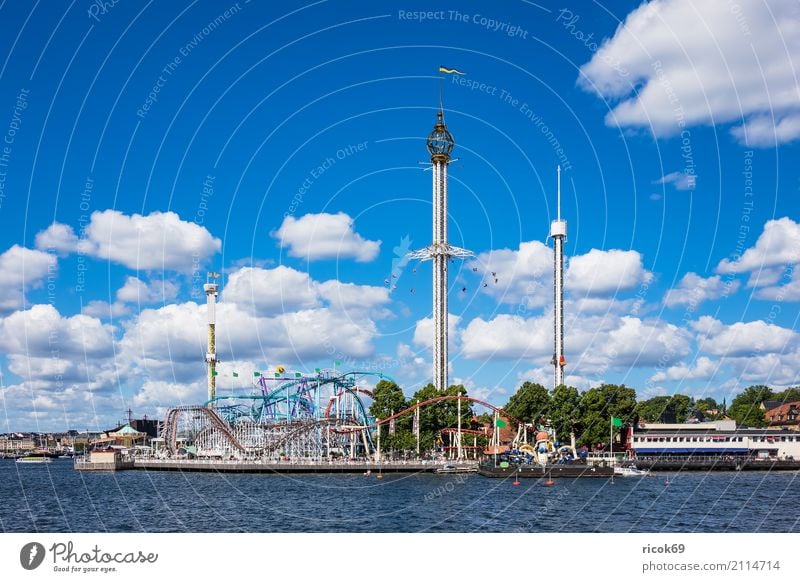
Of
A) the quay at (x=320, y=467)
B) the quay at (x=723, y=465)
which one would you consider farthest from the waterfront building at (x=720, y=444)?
the quay at (x=320, y=467)

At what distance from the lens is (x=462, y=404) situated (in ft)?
486

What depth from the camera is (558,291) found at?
595ft

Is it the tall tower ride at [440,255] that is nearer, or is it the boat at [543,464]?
the boat at [543,464]

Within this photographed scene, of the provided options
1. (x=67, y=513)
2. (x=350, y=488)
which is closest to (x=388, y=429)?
(x=350, y=488)

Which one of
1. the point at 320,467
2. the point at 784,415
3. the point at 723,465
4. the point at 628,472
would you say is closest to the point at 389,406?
the point at 320,467

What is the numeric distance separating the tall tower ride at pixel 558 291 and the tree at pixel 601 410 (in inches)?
904

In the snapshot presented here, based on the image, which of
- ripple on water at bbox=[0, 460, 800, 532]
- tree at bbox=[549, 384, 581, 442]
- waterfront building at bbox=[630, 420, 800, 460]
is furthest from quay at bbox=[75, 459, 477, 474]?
waterfront building at bbox=[630, 420, 800, 460]

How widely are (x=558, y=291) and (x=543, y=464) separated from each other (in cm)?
6754

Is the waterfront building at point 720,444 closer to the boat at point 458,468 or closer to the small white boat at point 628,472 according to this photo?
the small white boat at point 628,472

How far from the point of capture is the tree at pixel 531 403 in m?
150

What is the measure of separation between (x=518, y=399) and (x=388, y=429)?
24530mm

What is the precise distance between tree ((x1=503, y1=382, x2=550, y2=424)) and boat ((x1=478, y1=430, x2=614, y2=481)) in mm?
7311

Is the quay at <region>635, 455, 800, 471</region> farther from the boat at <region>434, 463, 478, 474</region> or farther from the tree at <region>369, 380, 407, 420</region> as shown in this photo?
the tree at <region>369, 380, 407, 420</region>
